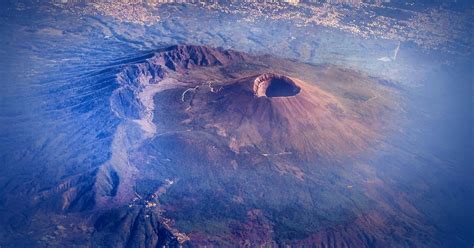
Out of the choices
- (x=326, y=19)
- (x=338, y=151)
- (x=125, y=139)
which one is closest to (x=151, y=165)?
(x=125, y=139)

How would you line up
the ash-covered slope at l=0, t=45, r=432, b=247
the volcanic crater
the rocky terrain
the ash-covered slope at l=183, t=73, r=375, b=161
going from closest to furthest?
the ash-covered slope at l=0, t=45, r=432, b=247
the volcanic crater
the rocky terrain
the ash-covered slope at l=183, t=73, r=375, b=161

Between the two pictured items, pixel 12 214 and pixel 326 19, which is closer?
pixel 12 214

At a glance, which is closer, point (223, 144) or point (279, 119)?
point (223, 144)

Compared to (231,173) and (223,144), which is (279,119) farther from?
(231,173)

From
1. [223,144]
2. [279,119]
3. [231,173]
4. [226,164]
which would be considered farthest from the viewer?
[279,119]

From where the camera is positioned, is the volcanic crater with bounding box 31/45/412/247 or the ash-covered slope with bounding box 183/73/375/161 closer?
the volcanic crater with bounding box 31/45/412/247

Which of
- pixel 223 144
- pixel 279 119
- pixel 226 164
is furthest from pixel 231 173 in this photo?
pixel 279 119

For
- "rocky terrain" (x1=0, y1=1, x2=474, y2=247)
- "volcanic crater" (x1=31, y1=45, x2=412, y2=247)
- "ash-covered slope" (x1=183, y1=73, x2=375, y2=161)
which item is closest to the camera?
"volcanic crater" (x1=31, y1=45, x2=412, y2=247)

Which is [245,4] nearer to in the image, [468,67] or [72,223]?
[468,67]
